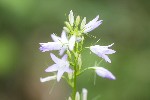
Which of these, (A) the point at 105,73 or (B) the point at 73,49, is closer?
(A) the point at 105,73

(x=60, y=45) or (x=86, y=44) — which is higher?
(x=86, y=44)

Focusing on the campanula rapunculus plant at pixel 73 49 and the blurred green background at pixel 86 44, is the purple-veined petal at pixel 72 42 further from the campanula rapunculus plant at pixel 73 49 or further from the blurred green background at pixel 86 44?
the blurred green background at pixel 86 44

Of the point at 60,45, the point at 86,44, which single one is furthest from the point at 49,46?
the point at 86,44

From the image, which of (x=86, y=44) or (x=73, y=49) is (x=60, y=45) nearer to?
(x=73, y=49)

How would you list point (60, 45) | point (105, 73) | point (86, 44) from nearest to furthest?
point (105, 73) → point (60, 45) → point (86, 44)

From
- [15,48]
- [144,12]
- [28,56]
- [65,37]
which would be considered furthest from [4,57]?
[65,37]

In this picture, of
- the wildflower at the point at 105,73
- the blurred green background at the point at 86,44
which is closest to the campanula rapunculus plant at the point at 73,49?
the wildflower at the point at 105,73

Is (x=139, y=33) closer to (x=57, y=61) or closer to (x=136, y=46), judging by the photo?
(x=136, y=46)

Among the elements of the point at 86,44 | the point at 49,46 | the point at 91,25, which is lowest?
the point at 49,46
